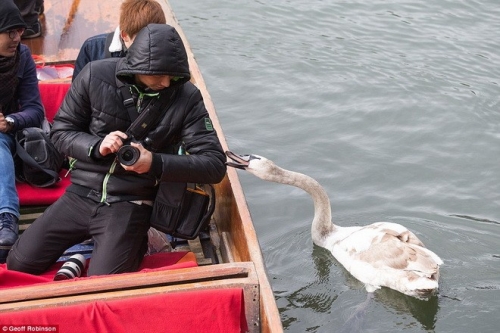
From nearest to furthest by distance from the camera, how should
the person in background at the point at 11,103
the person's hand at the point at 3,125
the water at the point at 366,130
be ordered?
Answer: the person in background at the point at 11,103 < the person's hand at the point at 3,125 < the water at the point at 366,130

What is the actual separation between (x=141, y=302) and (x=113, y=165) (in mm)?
850

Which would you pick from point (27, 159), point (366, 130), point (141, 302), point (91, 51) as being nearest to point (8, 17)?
point (91, 51)

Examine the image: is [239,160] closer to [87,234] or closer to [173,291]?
[87,234]

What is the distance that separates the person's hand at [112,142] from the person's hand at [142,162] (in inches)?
3.6

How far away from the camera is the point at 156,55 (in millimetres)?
4188

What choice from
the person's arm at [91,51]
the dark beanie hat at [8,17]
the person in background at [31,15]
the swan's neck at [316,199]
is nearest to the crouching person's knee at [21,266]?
the dark beanie hat at [8,17]

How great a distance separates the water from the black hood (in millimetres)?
2527

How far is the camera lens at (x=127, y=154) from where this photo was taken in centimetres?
414

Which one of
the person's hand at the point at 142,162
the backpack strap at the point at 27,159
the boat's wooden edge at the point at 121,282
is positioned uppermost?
the person's hand at the point at 142,162

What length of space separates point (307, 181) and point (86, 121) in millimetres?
2666

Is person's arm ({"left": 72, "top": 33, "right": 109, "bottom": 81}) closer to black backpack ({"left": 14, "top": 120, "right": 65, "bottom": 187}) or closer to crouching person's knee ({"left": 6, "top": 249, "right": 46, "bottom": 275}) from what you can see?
black backpack ({"left": 14, "top": 120, "right": 65, "bottom": 187})

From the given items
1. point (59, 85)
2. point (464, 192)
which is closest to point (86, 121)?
point (59, 85)

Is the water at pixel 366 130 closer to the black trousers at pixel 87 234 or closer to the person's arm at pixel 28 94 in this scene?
the black trousers at pixel 87 234

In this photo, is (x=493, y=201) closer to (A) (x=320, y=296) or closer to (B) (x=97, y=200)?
(A) (x=320, y=296)
